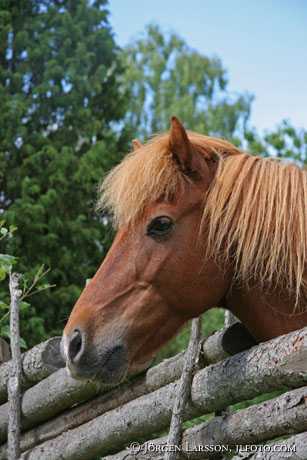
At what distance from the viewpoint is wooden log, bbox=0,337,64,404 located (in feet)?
14.6

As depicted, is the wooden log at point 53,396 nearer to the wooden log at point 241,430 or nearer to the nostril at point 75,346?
the wooden log at point 241,430

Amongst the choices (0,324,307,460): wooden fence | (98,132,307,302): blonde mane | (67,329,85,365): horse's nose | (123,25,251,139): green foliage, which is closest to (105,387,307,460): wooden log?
(0,324,307,460): wooden fence

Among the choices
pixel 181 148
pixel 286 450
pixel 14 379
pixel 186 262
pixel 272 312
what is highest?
pixel 181 148

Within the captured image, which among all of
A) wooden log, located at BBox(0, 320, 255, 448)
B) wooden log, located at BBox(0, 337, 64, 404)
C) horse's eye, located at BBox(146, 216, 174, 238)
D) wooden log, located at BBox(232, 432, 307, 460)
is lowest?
wooden log, located at BBox(232, 432, 307, 460)

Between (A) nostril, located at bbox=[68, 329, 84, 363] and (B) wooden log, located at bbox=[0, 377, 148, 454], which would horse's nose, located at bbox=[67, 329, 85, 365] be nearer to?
(A) nostril, located at bbox=[68, 329, 84, 363]

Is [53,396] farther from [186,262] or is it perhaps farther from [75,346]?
[186,262]

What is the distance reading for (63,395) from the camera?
14.3ft

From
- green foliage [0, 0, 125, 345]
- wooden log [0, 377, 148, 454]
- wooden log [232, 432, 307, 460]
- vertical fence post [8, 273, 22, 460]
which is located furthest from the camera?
green foliage [0, 0, 125, 345]

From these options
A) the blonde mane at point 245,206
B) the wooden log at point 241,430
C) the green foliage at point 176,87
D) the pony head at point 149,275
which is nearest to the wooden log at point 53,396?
the wooden log at point 241,430

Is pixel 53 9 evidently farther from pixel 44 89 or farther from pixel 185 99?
pixel 185 99

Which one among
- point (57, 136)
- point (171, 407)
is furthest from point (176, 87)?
point (171, 407)

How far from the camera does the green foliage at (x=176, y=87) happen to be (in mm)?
26922

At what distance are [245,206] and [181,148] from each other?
35 cm

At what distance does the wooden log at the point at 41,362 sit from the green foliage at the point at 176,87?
872 inches
